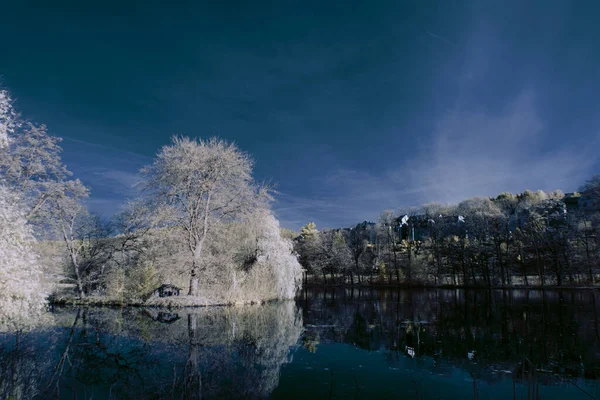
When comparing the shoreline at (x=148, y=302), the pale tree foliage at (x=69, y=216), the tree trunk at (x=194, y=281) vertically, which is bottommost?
the shoreline at (x=148, y=302)

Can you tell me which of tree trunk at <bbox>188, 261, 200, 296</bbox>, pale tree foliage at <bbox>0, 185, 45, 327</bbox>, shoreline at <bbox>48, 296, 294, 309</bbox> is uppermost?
pale tree foliage at <bbox>0, 185, 45, 327</bbox>

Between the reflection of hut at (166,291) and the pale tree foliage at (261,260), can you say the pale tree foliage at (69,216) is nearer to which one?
the reflection of hut at (166,291)

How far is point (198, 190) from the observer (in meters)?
24.7

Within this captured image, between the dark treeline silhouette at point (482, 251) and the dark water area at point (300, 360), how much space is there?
1253 inches

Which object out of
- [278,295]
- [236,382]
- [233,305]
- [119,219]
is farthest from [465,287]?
[236,382]

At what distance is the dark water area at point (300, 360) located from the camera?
22.3ft

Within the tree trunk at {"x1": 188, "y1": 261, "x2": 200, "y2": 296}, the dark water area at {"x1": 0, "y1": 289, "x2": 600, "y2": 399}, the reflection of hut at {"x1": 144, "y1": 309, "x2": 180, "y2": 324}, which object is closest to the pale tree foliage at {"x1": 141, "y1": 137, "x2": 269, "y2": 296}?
the tree trunk at {"x1": 188, "y1": 261, "x2": 200, "y2": 296}

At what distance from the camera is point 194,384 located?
6906 mm

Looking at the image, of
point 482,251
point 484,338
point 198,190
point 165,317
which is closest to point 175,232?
point 198,190

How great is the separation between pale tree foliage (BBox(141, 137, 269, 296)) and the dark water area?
31.4 feet

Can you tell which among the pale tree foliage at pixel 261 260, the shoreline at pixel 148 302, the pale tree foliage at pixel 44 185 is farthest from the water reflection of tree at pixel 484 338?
the pale tree foliage at pixel 44 185

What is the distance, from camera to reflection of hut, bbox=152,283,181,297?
23.8 m

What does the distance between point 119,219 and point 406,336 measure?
26.1 metres

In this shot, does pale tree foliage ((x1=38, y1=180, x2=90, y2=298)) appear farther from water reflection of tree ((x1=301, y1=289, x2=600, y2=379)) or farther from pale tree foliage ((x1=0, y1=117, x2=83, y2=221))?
water reflection of tree ((x1=301, y1=289, x2=600, y2=379))
